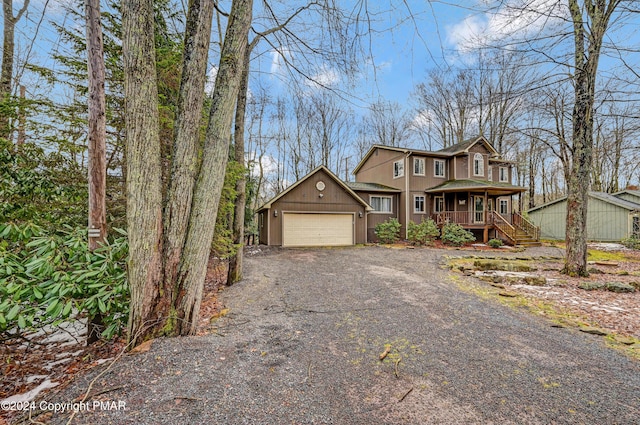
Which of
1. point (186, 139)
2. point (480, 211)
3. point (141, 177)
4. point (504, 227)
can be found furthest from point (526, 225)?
point (141, 177)

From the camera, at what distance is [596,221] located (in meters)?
16.2

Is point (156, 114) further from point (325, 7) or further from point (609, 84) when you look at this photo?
point (609, 84)

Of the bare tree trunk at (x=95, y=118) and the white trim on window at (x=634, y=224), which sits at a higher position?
the bare tree trunk at (x=95, y=118)

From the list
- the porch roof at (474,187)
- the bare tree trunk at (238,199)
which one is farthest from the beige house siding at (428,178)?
the bare tree trunk at (238,199)

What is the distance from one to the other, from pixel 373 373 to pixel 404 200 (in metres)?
14.2

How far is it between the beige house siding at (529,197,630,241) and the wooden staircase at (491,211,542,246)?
1.64m

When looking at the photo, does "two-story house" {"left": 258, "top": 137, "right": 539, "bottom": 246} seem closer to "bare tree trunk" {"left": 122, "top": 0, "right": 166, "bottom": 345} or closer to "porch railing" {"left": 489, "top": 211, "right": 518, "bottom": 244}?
"porch railing" {"left": 489, "top": 211, "right": 518, "bottom": 244}

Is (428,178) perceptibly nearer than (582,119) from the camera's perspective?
No

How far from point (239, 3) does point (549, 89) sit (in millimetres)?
7411

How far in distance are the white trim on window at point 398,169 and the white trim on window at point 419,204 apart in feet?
5.32

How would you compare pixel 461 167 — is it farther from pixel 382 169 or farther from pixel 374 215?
pixel 374 215

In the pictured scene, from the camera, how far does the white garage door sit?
1339 cm

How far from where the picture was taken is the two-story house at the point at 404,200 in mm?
13531

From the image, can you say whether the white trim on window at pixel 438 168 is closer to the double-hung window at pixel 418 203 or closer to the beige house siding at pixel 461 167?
the beige house siding at pixel 461 167
